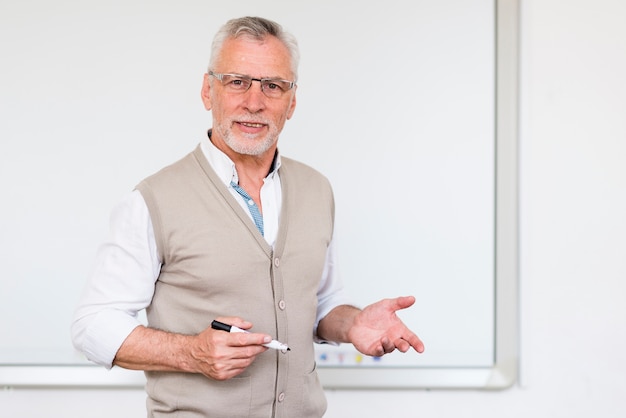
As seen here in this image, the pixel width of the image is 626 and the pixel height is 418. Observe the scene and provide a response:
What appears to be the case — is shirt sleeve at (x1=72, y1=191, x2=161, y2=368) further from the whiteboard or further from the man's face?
the whiteboard

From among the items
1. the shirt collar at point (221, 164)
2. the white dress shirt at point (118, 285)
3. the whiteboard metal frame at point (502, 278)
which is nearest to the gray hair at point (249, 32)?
the shirt collar at point (221, 164)

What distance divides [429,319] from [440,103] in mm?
668

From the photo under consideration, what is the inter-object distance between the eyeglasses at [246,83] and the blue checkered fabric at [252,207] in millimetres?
194

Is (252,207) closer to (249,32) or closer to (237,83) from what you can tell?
(237,83)

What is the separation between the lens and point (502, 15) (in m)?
2.42

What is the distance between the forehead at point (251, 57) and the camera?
1600 mm

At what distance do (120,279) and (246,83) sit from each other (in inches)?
18.4

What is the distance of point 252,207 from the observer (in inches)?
64.4

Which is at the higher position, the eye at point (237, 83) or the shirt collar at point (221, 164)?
the eye at point (237, 83)

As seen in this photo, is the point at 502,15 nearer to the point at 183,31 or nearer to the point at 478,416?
the point at 183,31

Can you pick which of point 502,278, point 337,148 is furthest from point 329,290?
point 502,278

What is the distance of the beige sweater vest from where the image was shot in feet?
5.04
